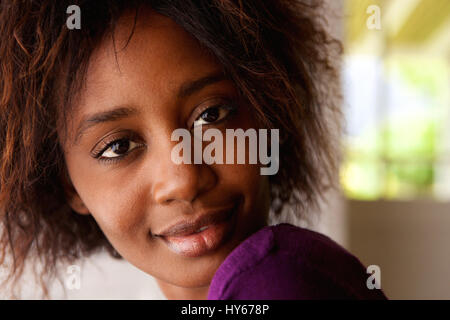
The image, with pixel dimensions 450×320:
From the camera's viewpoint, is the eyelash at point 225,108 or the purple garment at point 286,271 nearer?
the purple garment at point 286,271

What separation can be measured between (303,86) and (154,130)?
Answer: 0.27 metres

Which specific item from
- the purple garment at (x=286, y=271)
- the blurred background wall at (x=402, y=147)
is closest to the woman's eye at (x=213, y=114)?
the purple garment at (x=286, y=271)

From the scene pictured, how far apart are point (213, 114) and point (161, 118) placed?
0.07 meters

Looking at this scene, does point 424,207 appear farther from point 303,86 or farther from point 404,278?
point 303,86

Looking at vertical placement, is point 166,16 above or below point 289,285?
above

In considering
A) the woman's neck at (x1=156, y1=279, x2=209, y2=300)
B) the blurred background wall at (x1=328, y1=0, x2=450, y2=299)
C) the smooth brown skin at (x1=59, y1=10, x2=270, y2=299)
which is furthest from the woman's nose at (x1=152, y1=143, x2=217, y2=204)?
the blurred background wall at (x1=328, y1=0, x2=450, y2=299)

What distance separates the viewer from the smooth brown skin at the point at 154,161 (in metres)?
0.46

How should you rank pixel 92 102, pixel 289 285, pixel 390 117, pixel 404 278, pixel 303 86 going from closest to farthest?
pixel 289 285 < pixel 92 102 < pixel 303 86 < pixel 404 278 < pixel 390 117

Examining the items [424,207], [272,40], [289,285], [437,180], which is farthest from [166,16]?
[437,180]

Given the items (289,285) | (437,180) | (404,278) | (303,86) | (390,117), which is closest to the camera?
(289,285)

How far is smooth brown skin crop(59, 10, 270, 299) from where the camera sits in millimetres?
458

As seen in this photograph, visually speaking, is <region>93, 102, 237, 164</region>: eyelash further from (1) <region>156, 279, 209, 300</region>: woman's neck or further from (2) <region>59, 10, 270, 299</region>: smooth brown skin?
(1) <region>156, 279, 209, 300</region>: woman's neck

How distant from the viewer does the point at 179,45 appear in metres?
0.48

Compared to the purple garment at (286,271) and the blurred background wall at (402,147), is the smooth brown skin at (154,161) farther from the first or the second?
the blurred background wall at (402,147)
